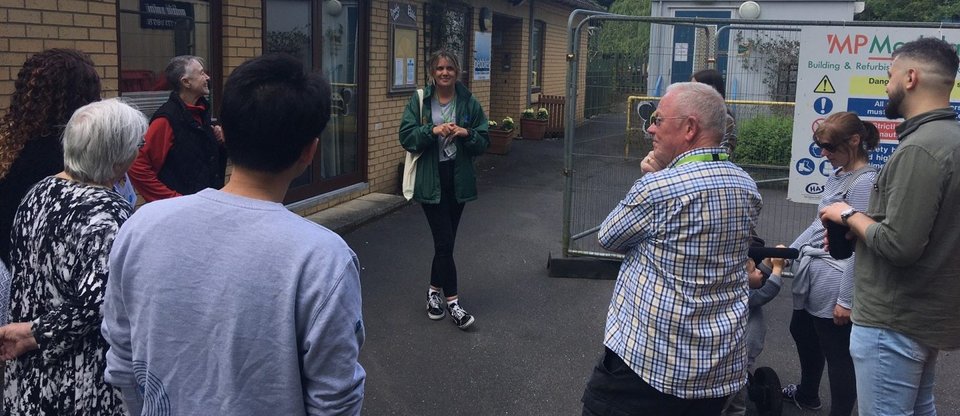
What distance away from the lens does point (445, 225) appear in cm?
540

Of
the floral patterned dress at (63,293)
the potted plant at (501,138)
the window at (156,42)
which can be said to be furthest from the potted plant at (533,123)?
the floral patterned dress at (63,293)

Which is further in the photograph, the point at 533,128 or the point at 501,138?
the point at 533,128

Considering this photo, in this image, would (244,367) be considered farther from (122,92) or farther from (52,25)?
(122,92)

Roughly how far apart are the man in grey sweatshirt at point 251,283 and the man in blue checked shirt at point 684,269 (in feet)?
3.86

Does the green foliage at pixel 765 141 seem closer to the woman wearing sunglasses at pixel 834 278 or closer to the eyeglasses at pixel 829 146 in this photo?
the woman wearing sunglasses at pixel 834 278

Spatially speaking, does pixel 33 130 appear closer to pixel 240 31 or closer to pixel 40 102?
pixel 40 102

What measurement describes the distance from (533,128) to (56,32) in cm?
1111

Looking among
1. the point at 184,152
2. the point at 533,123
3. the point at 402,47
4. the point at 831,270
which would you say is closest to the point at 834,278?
the point at 831,270

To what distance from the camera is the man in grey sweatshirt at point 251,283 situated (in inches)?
64.9

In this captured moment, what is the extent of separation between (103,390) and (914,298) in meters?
2.63

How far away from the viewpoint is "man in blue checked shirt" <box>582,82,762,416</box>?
258 centimetres

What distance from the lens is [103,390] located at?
8.01 feet

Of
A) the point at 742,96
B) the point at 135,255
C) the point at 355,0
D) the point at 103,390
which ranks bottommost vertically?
the point at 103,390

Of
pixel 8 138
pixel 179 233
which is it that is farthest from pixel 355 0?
pixel 179 233
